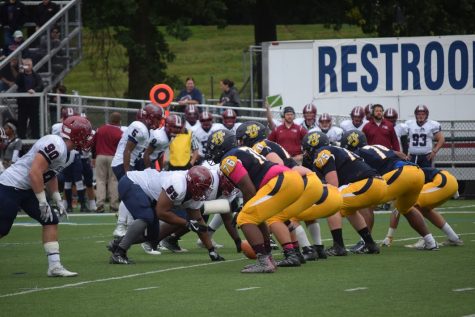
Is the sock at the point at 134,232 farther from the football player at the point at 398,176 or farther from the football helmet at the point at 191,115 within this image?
the football helmet at the point at 191,115

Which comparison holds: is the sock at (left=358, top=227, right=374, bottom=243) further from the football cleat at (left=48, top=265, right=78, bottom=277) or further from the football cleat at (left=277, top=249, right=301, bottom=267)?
the football cleat at (left=48, top=265, right=78, bottom=277)

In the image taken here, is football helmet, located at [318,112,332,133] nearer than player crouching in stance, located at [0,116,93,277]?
No

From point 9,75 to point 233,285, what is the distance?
48.0 feet

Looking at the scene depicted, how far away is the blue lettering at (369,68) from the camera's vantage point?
84.9 feet

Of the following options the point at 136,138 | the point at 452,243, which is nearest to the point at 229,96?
the point at 136,138

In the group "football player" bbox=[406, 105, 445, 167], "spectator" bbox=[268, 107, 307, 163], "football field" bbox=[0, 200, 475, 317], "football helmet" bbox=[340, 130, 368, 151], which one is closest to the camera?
"football field" bbox=[0, 200, 475, 317]

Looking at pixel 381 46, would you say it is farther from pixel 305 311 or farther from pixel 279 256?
pixel 305 311

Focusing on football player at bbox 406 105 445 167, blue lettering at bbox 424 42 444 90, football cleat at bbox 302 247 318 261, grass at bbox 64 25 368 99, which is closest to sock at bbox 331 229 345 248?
football cleat at bbox 302 247 318 261

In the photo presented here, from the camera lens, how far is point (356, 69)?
85.0 feet

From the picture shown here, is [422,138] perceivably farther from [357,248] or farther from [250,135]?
[250,135]

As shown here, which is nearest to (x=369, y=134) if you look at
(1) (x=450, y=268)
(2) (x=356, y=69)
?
(2) (x=356, y=69)

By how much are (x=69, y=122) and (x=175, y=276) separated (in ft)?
6.27

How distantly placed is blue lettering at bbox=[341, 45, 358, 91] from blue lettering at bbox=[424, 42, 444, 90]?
1.60 meters

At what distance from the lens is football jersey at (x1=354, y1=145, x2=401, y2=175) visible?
563 inches
